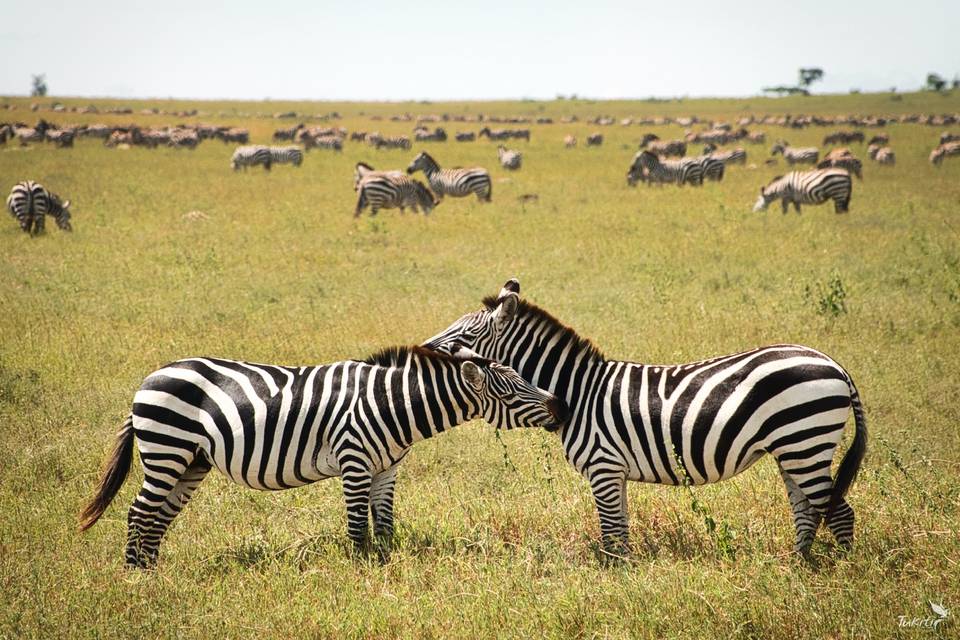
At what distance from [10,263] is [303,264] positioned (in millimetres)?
5620

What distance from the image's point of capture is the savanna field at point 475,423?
176 inches

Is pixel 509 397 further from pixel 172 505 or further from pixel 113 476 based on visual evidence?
pixel 113 476

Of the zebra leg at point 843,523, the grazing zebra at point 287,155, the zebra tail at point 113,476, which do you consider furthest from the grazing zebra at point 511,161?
the zebra leg at point 843,523

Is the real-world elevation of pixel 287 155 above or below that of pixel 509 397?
above

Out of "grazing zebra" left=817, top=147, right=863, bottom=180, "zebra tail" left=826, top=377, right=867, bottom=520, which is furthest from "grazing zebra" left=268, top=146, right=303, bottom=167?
"zebra tail" left=826, top=377, right=867, bottom=520

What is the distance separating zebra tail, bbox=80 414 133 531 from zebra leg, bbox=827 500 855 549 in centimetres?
456

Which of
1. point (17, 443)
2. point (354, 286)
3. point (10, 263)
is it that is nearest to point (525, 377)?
point (17, 443)

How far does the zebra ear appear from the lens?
5.29 m

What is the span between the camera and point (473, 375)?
5.34m

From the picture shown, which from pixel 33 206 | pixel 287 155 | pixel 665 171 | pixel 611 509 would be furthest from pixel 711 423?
A: pixel 287 155

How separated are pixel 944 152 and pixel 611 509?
34.6 meters

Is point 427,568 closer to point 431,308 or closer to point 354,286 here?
point 431,308

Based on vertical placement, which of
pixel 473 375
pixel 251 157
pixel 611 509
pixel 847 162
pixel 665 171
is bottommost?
pixel 611 509

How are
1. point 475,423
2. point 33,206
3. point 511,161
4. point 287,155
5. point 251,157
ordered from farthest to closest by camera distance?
1. point 287,155
2. point 511,161
3. point 251,157
4. point 33,206
5. point 475,423
